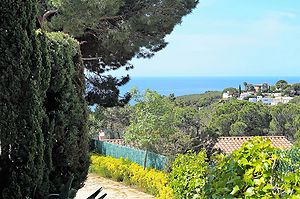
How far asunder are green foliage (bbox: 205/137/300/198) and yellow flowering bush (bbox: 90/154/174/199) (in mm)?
6831

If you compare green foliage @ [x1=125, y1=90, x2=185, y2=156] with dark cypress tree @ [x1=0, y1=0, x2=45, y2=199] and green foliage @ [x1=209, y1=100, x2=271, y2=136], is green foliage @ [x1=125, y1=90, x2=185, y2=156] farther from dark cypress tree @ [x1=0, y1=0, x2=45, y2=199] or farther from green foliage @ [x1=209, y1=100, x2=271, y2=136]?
green foliage @ [x1=209, y1=100, x2=271, y2=136]

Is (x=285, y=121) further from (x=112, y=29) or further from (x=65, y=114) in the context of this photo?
(x=65, y=114)

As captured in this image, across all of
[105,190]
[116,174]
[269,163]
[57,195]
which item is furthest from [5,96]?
[116,174]

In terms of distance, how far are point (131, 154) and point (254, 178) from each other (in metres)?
11.9

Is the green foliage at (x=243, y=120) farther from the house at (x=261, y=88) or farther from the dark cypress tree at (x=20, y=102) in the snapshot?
the dark cypress tree at (x=20, y=102)

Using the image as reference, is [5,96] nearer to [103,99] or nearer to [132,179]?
[132,179]

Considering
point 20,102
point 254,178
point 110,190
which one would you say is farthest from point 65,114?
point 110,190

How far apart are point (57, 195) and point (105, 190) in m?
6.88

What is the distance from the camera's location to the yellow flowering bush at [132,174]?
11461mm

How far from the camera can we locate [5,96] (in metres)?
4.71

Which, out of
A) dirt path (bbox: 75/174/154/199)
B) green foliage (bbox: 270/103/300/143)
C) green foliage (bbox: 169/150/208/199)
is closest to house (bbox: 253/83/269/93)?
green foliage (bbox: 270/103/300/143)

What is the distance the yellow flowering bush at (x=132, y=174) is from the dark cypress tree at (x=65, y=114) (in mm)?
3686

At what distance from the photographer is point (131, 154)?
47.6 feet

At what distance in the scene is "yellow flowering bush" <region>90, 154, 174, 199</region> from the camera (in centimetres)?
1146
